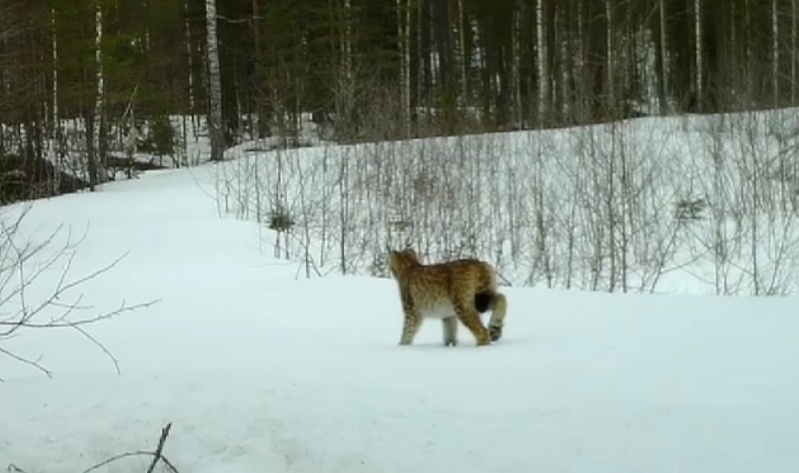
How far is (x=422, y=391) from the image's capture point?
5.47 metres

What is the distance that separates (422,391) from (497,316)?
1.83 metres

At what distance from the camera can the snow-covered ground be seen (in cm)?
452

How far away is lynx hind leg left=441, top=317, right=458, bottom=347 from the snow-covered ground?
0.24 m

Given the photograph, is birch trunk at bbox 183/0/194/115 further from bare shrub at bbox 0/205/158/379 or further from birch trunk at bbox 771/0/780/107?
bare shrub at bbox 0/205/158/379

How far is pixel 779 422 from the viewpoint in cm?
466

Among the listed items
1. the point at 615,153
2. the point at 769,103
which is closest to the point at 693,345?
the point at 615,153

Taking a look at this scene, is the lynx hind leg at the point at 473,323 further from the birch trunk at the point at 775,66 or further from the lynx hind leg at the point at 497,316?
the birch trunk at the point at 775,66

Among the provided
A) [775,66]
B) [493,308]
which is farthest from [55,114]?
[493,308]

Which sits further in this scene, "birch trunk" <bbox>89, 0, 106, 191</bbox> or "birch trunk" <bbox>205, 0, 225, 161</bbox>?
"birch trunk" <bbox>205, 0, 225, 161</bbox>

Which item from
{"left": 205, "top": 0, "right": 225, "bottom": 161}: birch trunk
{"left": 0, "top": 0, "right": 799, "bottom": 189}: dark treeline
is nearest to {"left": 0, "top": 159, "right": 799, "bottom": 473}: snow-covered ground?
{"left": 0, "top": 0, "right": 799, "bottom": 189}: dark treeline

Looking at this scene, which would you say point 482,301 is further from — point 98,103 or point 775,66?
point 98,103

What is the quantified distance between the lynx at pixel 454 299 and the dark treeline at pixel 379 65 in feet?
27.8

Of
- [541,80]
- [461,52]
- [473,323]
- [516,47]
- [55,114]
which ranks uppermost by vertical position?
[516,47]

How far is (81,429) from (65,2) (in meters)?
22.3
